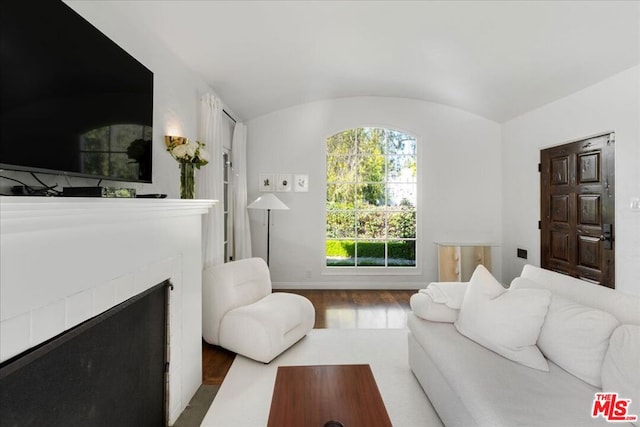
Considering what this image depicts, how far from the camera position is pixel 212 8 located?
2291mm

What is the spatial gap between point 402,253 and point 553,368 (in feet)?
11.2

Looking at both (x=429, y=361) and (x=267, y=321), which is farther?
(x=267, y=321)

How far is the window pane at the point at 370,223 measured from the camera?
5.00 m

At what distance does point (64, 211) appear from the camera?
97 centimetres

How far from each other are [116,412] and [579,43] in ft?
13.4

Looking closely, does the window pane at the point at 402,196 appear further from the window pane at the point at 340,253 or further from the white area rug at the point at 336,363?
the white area rug at the point at 336,363

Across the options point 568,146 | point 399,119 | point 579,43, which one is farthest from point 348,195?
point 579,43

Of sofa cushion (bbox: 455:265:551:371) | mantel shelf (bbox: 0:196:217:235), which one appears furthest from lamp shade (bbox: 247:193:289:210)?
sofa cushion (bbox: 455:265:551:371)

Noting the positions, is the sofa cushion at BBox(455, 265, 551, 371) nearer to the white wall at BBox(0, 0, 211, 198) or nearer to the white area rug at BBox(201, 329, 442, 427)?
the white area rug at BBox(201, 329, 442, 427)

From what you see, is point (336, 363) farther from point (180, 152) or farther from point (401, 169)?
point (401, 169)

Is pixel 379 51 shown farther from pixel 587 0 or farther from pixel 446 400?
pixel 446 400

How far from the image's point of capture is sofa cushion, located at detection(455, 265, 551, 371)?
65.9 inches

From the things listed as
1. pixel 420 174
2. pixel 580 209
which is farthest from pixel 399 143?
pixel 580 209

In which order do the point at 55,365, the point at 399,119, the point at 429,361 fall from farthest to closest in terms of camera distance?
1. the point at 399,119
2. the point at 429,361
3. the point at 55,365
